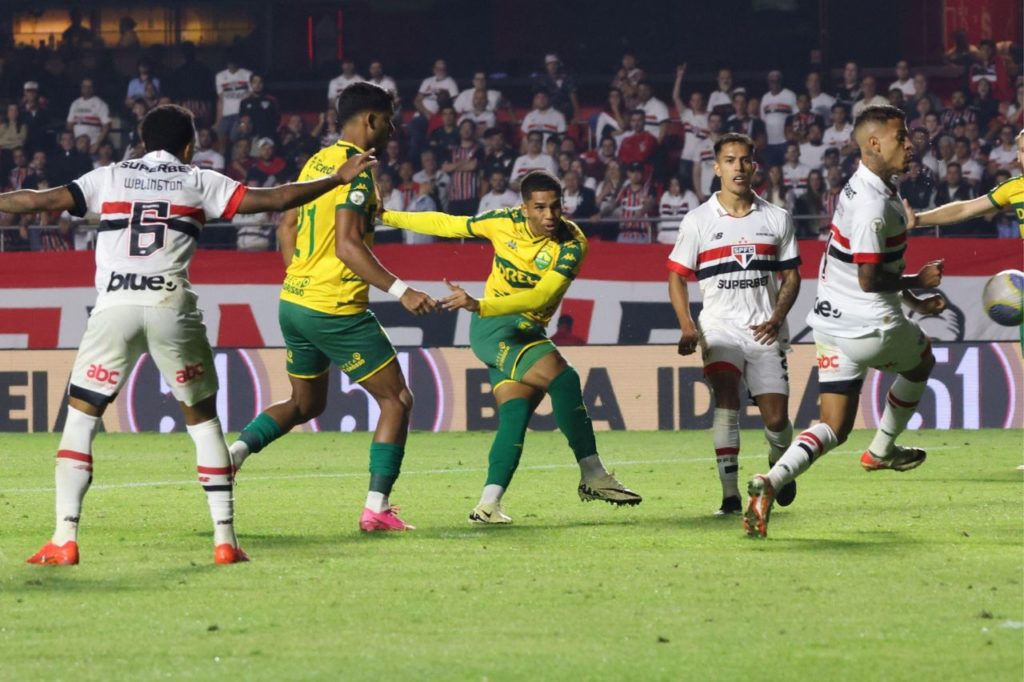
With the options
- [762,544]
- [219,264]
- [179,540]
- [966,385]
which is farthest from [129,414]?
[762,544]

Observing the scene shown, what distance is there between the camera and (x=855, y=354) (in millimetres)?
8320

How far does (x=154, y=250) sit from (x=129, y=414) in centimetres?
1034

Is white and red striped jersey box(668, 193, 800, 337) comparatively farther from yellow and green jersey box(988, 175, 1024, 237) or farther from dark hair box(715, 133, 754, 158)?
yellow and green jersey box(988, 175, 1024, 237)

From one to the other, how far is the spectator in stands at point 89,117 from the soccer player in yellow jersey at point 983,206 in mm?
14543

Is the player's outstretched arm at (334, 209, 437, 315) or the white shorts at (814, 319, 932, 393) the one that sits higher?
the player's outstretched arm at (334, 209, 437, 315)

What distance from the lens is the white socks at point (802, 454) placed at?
7.94 metres

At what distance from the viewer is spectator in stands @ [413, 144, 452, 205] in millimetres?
20753

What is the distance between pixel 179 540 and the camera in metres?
8.03

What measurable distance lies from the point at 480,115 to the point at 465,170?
4.75 feet

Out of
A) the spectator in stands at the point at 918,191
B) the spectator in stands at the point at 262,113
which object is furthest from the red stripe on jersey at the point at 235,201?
the spectator in stands at the point at 262,113

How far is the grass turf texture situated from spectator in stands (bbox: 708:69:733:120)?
35.8 ft

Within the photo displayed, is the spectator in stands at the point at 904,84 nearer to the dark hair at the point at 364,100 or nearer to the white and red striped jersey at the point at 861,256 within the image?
the white and red striped jersey at the point at 861,256

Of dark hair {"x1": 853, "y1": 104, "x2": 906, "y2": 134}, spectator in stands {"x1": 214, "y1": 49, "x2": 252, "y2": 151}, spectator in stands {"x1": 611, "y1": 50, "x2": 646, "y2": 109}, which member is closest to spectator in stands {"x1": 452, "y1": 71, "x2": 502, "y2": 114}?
spectator in stands {"x1": 611, "y1": 50, "x2": 646, "y2": 109}

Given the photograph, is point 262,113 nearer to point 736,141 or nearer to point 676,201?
point 676,201
